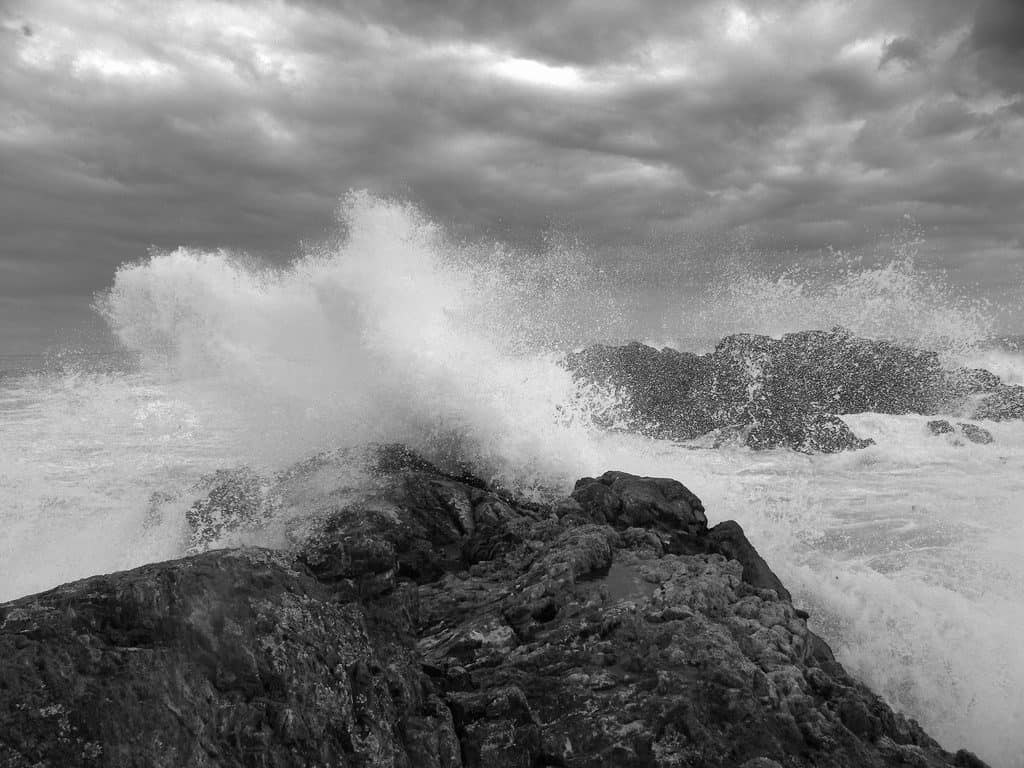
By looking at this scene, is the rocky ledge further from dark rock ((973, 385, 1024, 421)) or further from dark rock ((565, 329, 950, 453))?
dark rock ((973, 385, 1024, 421))

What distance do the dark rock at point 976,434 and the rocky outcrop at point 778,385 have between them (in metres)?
3.60

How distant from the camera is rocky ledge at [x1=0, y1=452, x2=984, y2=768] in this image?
3.21 metres

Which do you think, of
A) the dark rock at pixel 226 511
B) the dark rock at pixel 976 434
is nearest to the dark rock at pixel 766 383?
the dark rock at pixel 976 434

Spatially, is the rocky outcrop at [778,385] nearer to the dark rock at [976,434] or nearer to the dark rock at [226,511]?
the dark rock at [976,434]

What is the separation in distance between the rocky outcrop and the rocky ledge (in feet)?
53.5

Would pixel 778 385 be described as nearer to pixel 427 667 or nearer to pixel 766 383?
pixel 766 383

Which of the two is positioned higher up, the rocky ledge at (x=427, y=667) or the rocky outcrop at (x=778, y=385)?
the rocky outcrop at (x=778, y=385)

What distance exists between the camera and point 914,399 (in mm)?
27594

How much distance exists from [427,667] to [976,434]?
21.5m

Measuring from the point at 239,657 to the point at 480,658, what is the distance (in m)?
2.46

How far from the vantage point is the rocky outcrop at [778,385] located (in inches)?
958

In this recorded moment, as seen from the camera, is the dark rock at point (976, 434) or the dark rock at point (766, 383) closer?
the dark rock at point (976, 434)

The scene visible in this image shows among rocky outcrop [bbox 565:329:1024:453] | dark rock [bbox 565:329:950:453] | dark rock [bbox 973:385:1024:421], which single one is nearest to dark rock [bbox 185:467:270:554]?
dark rock [bbox 565:329:950:453]

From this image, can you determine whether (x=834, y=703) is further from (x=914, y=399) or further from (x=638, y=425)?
(x=914, y=399)
